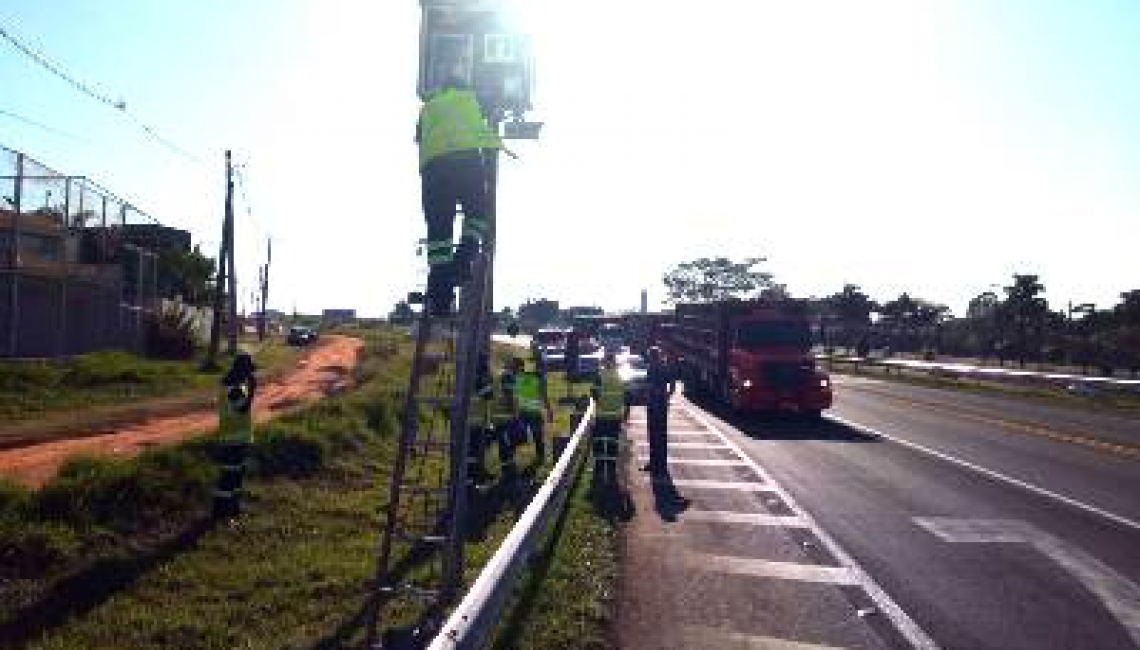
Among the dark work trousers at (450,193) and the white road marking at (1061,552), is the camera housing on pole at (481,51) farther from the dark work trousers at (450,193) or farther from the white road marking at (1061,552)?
the white road marking at (1061,552)

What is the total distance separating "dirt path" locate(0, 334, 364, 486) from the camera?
13.9 meters

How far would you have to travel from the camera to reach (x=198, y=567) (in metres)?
8.87

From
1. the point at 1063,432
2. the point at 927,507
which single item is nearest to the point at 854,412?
the point at 1063,432

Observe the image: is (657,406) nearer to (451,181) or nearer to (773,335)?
(451,181)

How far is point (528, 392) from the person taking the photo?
55.6ft

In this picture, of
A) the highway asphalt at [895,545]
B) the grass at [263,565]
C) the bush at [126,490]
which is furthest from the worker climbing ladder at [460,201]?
the bush at [126,490]

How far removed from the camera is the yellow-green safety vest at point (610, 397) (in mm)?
15242

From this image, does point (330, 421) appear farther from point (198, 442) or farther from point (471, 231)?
point (471, 231)

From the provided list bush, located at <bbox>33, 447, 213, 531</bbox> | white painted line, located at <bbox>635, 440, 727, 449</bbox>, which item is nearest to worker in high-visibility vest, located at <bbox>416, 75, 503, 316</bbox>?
bush, located at <bbox>33, 447, 213, 531</bbox>

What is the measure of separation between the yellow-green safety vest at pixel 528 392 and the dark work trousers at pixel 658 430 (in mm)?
1851

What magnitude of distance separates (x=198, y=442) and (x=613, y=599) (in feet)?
21.3

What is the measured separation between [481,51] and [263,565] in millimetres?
4840

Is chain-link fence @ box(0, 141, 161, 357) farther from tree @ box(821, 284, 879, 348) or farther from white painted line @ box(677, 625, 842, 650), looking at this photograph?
tree @ box(821, 284, 879, 348)

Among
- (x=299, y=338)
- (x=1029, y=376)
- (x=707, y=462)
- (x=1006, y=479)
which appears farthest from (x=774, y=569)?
(x=299, y=338)
